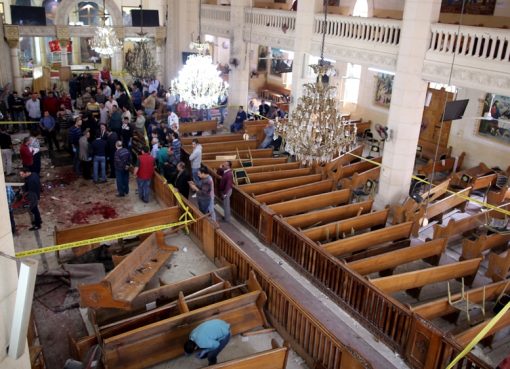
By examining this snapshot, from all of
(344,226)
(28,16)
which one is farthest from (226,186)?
(28,16)

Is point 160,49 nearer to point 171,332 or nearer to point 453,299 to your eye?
point 171,332

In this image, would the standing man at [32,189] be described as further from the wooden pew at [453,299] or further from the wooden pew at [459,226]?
the wooden pew at [459,226]

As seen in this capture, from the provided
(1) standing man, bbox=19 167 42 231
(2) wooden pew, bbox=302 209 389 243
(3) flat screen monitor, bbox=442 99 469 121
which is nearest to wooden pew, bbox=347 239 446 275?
(2) wooden pew, bbox=302 209 389 243

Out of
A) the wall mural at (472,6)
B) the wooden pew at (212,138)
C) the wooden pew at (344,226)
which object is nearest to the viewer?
the wooden pew at (344,226)

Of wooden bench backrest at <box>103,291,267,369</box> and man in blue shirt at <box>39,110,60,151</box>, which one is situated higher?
man in blue shirt at <box>39,110,60,151</box>

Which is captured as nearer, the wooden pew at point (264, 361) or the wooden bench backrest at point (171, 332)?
the wooden pew at point (264, 361)

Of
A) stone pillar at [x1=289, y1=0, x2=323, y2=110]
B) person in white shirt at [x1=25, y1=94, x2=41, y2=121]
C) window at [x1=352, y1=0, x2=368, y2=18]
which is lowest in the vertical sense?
person in white shirt at [x1=25, y1=94, x2=41, y2=121]

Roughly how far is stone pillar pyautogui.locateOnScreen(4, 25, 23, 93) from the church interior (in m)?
0.08

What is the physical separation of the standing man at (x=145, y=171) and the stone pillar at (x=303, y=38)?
614cm

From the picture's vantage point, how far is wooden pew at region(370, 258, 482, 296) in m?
8.43

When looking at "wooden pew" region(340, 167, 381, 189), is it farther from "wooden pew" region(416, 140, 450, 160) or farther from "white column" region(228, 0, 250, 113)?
"white column" region(228, 0, 250, 113)

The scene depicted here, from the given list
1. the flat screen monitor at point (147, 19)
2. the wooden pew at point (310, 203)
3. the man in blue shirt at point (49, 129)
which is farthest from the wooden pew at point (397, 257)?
the flat screen monitor at point (147, 19)

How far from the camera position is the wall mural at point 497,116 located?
15.1 metres

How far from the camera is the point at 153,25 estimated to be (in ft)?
76.8
